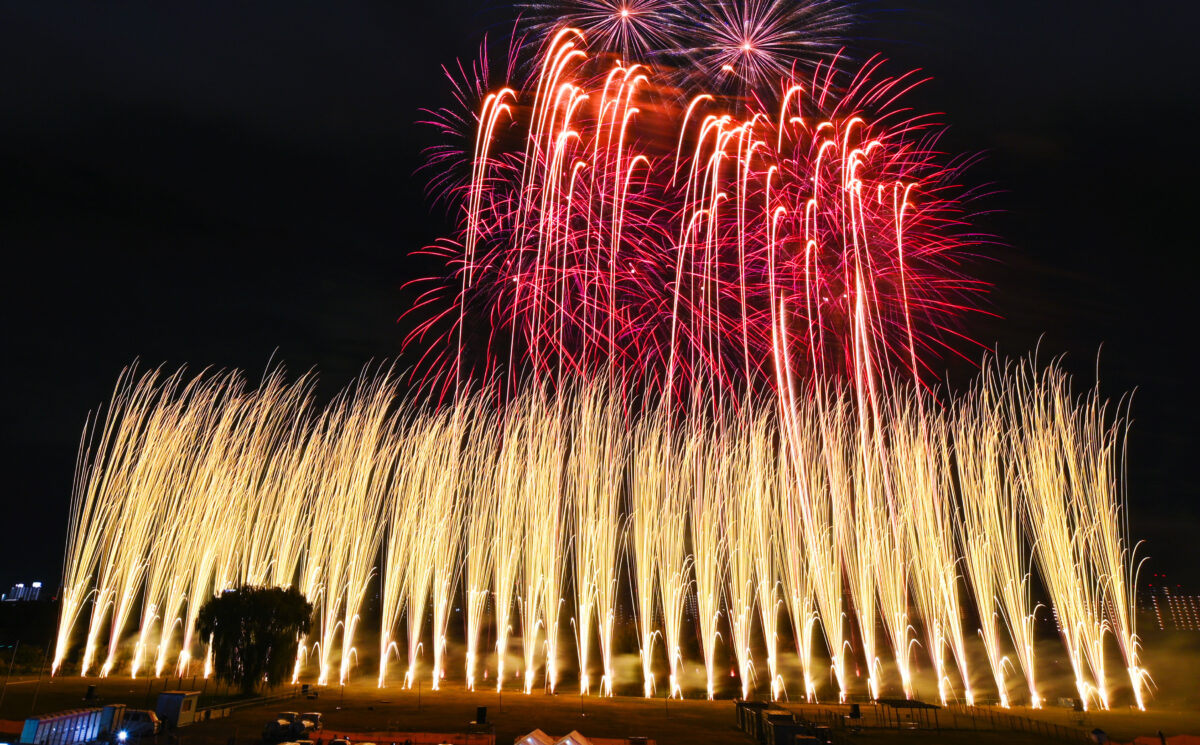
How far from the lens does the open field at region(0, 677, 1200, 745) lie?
23.4 m

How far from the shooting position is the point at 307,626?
3444 centimetres

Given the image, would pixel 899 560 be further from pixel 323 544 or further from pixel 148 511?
pixel 148 511

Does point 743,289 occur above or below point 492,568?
above

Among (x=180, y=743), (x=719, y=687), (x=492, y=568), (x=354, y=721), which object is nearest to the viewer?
(x=180, y=743)

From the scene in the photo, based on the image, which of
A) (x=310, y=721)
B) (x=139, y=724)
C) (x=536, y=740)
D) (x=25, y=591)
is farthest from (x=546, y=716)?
(x=25, y=591)

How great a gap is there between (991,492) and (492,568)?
22063 millimetres

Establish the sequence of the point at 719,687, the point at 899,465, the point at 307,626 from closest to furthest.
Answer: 1. the point at 899,465
2. the point at 307,626
3. the point at 719,687

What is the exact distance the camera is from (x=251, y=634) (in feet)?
106

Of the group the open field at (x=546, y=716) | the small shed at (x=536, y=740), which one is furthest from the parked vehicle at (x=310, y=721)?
the small shed at (x=536, y=740)

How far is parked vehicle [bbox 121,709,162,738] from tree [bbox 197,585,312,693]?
439 inches

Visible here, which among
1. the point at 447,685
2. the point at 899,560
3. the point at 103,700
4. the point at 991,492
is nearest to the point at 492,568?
the point at 447,685

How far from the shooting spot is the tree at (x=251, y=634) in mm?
31938

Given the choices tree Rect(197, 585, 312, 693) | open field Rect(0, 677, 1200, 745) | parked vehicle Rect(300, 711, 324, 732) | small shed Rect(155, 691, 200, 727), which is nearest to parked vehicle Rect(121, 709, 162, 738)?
open field Rect(0, 677, 1200, 745)

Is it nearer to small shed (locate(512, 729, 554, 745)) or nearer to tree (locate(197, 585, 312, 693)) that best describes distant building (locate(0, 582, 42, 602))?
tree (locate(197, 585, 312, 693))
